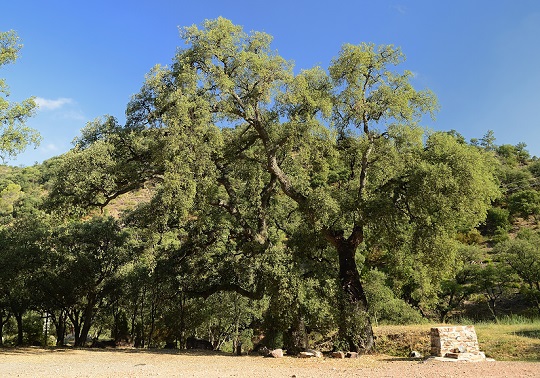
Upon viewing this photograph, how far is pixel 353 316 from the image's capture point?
13.1m

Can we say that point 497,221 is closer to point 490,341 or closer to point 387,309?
point 387,309

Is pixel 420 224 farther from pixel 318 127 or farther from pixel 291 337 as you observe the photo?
pixel 291 337

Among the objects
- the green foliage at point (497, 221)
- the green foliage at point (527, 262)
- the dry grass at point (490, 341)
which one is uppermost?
the green foliage at point (497, 221)

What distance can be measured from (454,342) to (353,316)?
3.33 meters

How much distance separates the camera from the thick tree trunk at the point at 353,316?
1303 cm

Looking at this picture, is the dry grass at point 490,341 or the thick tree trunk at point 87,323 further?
the thick tree trunk at point 87,323

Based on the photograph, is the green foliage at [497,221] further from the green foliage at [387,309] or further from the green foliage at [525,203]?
the green foliage at [387,309]

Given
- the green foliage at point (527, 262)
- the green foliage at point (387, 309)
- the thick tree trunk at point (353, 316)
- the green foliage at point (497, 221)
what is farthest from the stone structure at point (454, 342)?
the green foliage at point (497, 221)

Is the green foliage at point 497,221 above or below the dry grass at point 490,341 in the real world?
above

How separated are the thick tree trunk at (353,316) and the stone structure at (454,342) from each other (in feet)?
8.51

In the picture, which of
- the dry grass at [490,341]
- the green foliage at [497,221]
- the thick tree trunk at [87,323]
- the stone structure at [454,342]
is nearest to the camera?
the stone structure at [454,342]

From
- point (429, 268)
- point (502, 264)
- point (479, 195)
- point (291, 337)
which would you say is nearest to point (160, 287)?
point (291, 337)

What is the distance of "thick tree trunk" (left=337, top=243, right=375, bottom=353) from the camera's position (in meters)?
13.0

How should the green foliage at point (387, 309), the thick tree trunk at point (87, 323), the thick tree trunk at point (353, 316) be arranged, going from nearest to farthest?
the thick tree trunk at point (353, 316) → the thick tree trunk at point (87, 323) → the green foliage at point (387, 309)
